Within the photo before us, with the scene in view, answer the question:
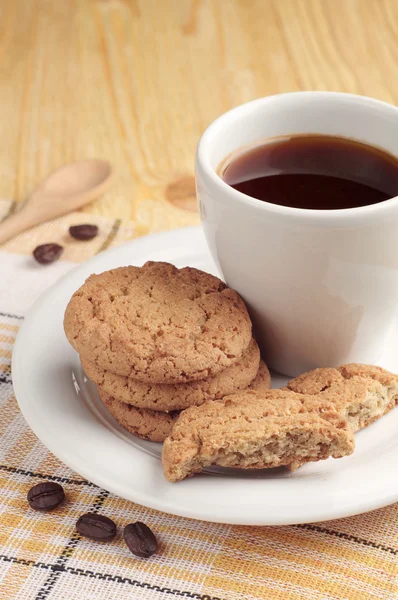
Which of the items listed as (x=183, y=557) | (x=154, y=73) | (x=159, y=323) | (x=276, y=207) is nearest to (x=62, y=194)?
(x=154, y=73)

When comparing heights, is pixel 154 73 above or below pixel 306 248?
below

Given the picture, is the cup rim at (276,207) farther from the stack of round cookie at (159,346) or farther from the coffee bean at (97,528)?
the coffee bean at (97,528)

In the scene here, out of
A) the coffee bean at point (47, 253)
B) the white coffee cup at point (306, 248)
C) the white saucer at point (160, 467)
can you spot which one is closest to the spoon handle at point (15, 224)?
the coffee bean at point (47, 253)

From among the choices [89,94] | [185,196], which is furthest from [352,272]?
[89,94]

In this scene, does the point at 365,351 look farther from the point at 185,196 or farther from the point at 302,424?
the point at 185,196

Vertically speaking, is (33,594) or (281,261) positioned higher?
(281,261)

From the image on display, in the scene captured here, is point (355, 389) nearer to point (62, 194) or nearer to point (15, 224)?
point (15, 224)
